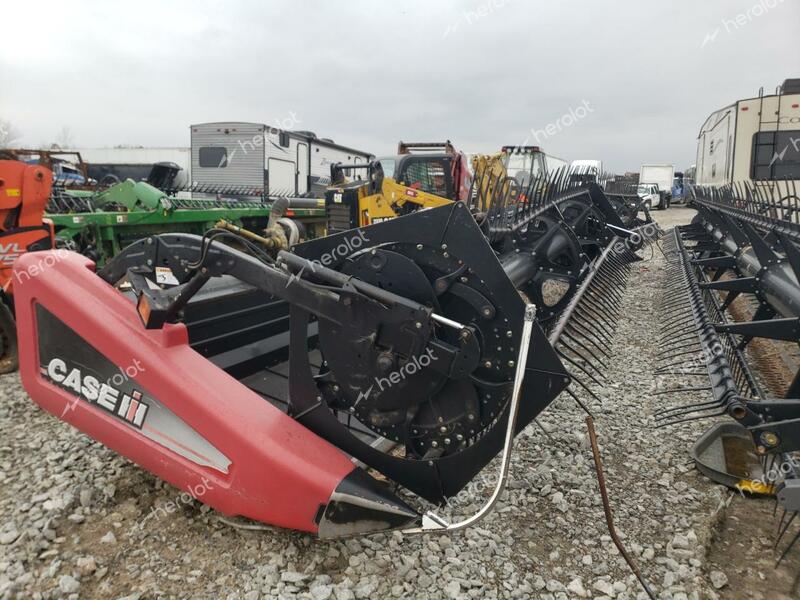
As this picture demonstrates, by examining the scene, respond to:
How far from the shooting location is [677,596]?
82.7 inches

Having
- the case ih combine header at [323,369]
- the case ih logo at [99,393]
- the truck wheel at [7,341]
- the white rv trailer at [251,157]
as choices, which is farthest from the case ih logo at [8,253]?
the white rv trailer at [251,157]

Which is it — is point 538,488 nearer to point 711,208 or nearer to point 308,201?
point 711,208

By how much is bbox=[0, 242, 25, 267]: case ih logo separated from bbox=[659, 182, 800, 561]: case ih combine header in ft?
15.1

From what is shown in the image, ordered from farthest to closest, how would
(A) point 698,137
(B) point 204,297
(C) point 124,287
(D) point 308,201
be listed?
(A) point 698,137
(D) point 308,201
(B) point 204,297
(C) point 124,287

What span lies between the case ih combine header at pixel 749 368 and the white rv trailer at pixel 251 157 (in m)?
9.99

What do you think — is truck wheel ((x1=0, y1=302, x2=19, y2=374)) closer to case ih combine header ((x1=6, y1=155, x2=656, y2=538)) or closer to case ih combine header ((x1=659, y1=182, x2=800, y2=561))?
case ih combine header ((x1=6, y1=155, x2=656, y2=538))

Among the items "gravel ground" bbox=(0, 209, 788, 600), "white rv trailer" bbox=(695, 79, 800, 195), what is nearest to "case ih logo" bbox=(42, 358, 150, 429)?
"gravel ground" bbox=(0, 209, 788, 600)

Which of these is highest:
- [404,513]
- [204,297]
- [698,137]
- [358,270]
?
[698,137]

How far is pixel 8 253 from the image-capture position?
4.24 m

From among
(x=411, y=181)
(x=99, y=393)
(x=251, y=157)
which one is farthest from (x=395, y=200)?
Answer: (x=251, y=157)

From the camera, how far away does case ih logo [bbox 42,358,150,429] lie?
90.0 inches

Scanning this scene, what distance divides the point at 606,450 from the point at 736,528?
32.2 inches

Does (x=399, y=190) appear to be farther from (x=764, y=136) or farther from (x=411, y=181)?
(x=764, y=136)

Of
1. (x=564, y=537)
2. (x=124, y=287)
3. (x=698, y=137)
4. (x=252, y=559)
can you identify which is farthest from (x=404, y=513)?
(x=698, y=137)
